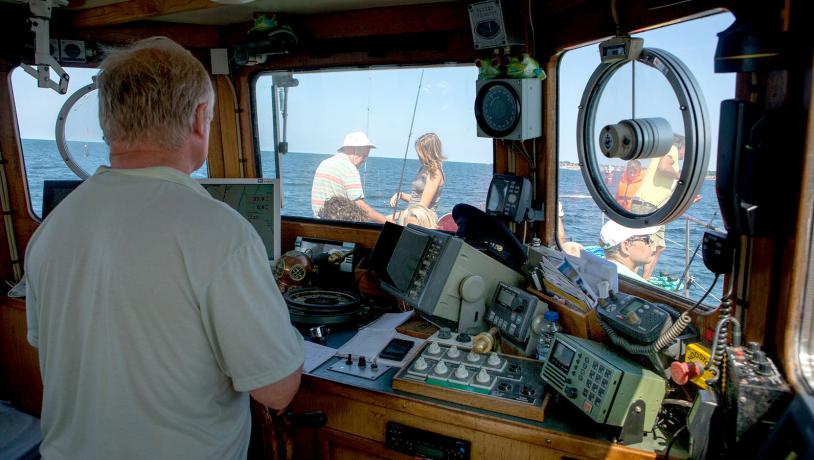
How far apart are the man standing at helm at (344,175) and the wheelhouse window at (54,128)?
1141mm

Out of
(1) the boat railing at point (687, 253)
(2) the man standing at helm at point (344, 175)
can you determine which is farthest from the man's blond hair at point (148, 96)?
(2) the man standing at helm at point (344, 175)

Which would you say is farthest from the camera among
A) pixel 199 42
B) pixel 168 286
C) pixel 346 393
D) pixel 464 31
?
pixel 199 42

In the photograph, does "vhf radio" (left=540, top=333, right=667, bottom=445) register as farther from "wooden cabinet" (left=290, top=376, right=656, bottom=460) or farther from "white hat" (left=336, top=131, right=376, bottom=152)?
"white hat" (left=336, top=131, right=376, bottom=152)

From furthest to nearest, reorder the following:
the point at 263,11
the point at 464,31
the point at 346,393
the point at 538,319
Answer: the point at 263,11 < the point at 464,31 < the point at 538,319 < the point at 346,393

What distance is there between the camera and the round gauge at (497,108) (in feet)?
6.86

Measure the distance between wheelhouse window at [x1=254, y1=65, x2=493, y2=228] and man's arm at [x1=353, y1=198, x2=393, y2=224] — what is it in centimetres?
2

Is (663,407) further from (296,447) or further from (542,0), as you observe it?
(542,0)

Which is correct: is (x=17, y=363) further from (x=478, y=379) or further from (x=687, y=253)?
(x=687, y=253)

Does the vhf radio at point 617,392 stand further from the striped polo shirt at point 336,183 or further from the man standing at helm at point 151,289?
the striped polo shirt at point 336,183

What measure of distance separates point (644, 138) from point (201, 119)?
1.25m

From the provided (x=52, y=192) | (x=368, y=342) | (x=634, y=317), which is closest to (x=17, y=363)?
(x=52, y=192)

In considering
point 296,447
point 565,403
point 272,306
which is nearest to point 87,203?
point 272,306

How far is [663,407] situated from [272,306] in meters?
1.09

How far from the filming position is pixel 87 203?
107cm
